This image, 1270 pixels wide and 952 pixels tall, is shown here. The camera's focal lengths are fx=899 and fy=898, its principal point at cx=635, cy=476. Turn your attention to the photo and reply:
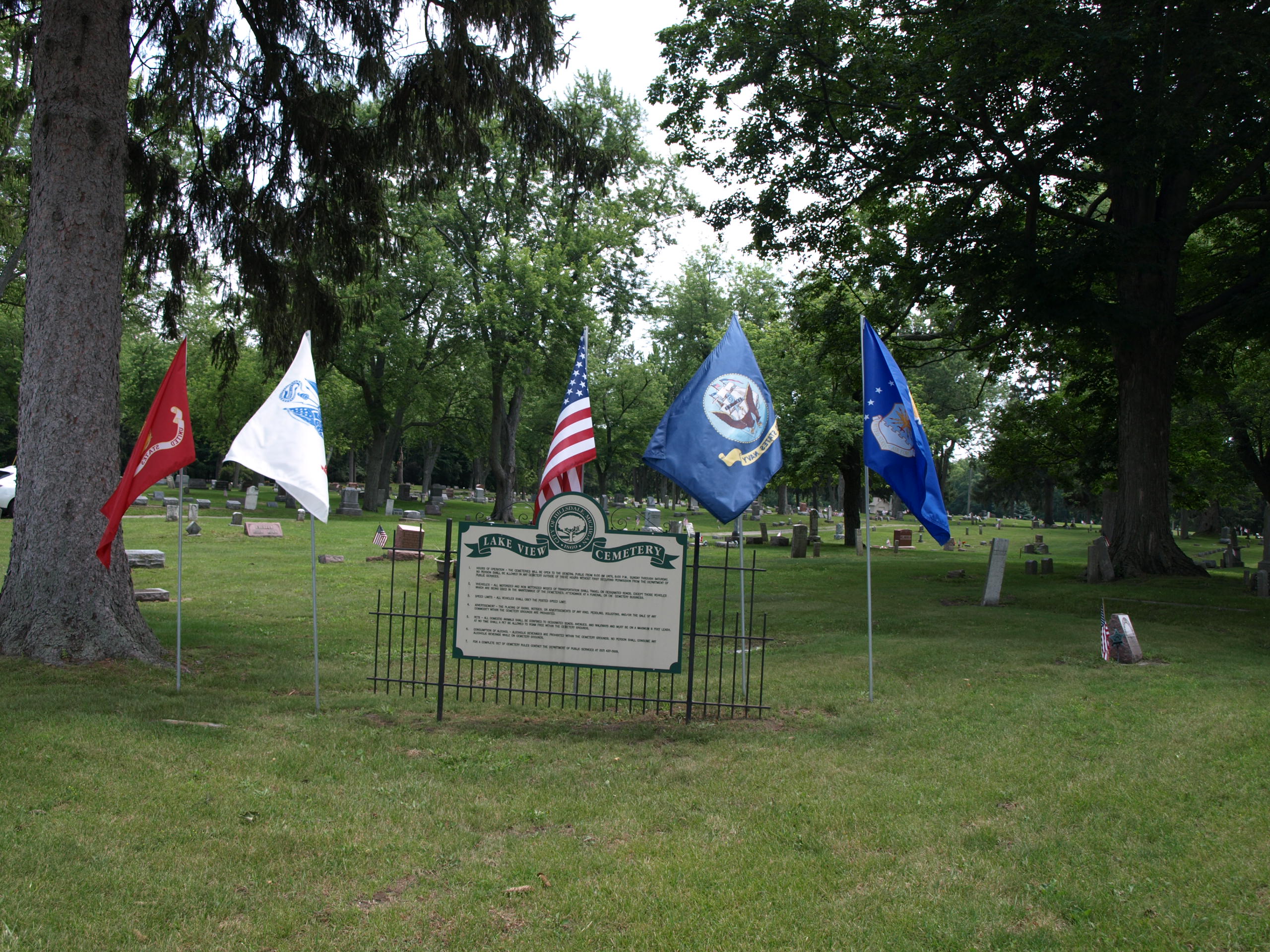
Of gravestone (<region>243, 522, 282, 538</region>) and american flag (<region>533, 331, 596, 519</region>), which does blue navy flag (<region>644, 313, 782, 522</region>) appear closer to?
american flag (<region>533, 331, 596, 519</region>)

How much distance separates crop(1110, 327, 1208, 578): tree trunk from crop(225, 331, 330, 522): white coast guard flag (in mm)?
16185

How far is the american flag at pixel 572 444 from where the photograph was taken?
7.51 metres

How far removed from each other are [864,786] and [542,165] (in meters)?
10.7

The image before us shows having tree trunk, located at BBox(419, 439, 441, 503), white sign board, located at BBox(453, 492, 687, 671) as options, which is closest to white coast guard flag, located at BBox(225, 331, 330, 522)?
white sign board, located at BBox(453, 492, 687, 671)

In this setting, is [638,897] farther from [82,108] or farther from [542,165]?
[542,165]

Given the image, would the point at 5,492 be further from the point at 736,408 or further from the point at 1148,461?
the point at 1148,461

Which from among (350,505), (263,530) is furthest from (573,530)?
(350,505)

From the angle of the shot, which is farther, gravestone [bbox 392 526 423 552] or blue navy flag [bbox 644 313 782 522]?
gravestone [bbox 392 526 423 552]

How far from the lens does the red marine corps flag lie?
7316 mm

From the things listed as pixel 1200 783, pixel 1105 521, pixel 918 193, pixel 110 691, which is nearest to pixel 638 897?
Result: pixel 1200 783

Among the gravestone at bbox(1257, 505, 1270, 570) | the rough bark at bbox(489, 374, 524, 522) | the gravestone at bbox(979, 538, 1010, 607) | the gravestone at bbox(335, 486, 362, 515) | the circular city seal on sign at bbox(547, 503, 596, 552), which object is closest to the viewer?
the circular city seal on sign at bbox(547, 503, 596, 552)

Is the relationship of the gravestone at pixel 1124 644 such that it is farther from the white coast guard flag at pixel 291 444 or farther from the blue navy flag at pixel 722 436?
the white coast guard flag at pixel 291 444

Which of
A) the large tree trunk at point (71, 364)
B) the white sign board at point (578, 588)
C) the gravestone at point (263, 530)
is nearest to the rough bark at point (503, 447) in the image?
the gravestone at point (263, 530)

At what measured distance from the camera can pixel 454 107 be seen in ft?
36.3
